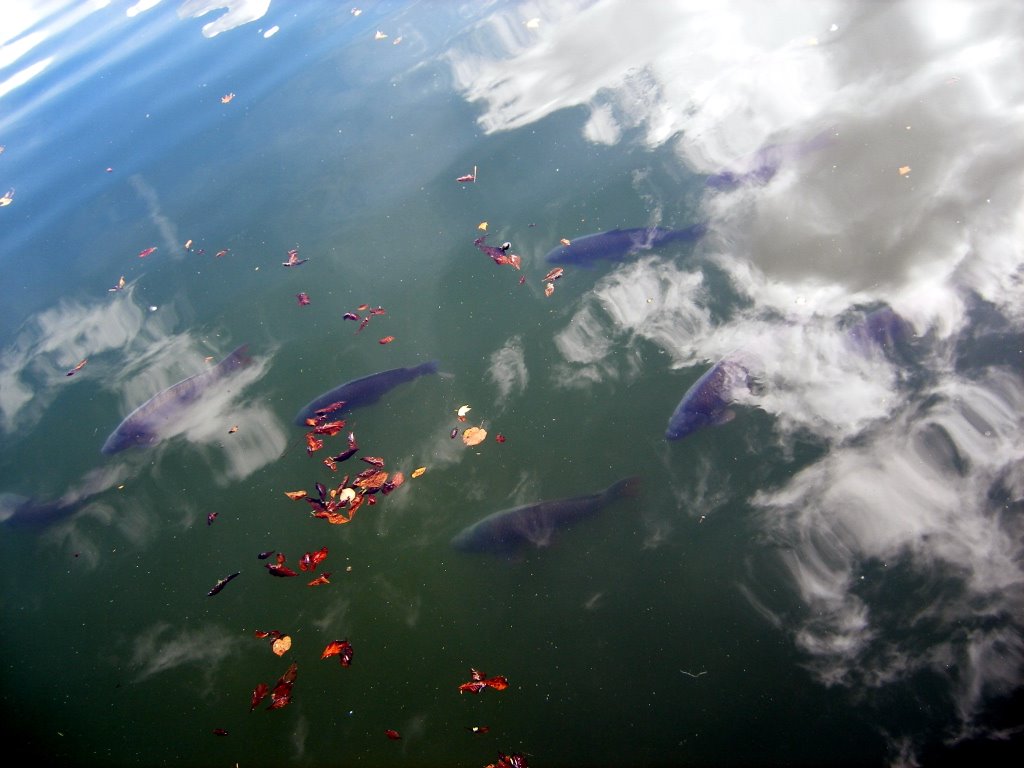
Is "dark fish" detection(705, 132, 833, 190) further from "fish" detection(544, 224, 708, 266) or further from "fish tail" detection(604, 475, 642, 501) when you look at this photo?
"fish tail" detection(604, 475, 642, 501)

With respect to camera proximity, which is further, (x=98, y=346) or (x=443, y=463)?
(x=98, y=346)

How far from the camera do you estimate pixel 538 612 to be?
3814 millimetres

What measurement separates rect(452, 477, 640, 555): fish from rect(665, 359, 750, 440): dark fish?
19.9 inches

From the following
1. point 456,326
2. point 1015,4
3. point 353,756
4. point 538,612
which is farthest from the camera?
point 1015,4

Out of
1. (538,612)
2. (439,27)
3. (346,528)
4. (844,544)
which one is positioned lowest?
(844,544)

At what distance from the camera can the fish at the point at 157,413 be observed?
5.22m

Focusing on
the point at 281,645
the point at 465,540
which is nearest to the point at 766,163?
the point at 465,540

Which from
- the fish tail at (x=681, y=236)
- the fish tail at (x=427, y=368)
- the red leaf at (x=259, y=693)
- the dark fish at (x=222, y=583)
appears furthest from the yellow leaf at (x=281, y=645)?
the fish tail at (x=681, y=236)

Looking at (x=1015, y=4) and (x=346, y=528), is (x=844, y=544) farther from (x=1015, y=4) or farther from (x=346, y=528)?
(x=1015, y=4)

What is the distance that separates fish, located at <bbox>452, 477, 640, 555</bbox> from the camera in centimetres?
399

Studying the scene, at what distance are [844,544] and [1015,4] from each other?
7236 millimetres

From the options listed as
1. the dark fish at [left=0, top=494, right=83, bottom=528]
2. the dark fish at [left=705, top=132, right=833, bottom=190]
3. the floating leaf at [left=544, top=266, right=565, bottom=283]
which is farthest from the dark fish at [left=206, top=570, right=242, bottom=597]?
the dark fish at [left=705, top=132, right=833, bottom=190]

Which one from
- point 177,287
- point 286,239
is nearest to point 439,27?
point 286,239

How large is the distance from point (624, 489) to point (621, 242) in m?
2.35
